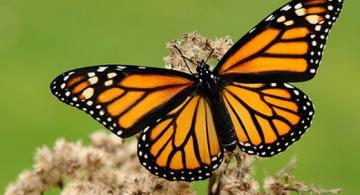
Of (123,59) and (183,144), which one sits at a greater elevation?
(123,59)

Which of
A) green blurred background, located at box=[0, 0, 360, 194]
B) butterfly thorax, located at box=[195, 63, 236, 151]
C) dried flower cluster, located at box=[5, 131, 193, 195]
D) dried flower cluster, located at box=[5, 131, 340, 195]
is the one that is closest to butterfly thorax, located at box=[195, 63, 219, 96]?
butterfly thorax, located at box=[195, 63, 236, 151]

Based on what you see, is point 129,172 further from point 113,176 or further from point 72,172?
point 72,172

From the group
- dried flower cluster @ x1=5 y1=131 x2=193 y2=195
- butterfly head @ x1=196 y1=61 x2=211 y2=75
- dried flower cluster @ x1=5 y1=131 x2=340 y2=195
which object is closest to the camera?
dried flower cluster @ x1=5 y1=131 x2=340 y2=195

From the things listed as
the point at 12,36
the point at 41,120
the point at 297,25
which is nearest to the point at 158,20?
the point at 12,36

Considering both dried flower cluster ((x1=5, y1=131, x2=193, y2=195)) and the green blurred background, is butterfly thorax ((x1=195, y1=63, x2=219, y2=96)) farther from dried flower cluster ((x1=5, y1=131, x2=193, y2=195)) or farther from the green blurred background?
the green blurred background

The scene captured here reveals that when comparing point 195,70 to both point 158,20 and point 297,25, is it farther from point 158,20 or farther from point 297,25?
point 158,20

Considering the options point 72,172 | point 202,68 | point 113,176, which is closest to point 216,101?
point 202,68

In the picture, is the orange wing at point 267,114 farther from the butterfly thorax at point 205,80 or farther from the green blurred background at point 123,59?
the green blurred background at point 123,59
